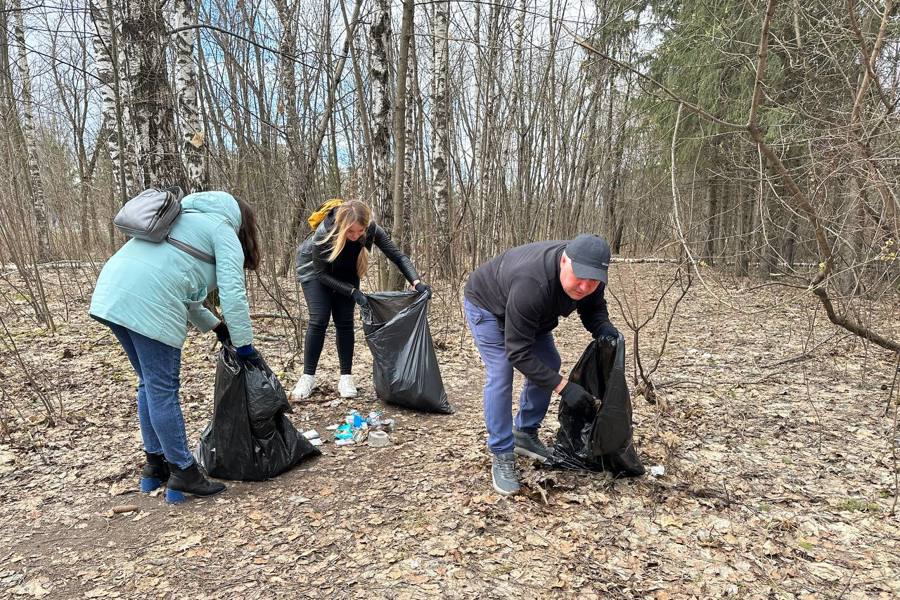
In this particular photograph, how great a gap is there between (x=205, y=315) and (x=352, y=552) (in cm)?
133

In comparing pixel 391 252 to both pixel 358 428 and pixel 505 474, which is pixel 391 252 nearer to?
pixel 358 428

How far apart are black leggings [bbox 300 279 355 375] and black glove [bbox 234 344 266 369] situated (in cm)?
99

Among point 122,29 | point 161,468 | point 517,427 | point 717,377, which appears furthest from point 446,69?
point 161,468

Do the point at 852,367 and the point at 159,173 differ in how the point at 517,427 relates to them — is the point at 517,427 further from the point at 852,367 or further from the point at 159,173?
the point at 159,173

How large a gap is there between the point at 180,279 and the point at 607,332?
2017 millimetres

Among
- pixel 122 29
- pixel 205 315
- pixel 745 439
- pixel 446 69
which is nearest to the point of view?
pixel 205 315

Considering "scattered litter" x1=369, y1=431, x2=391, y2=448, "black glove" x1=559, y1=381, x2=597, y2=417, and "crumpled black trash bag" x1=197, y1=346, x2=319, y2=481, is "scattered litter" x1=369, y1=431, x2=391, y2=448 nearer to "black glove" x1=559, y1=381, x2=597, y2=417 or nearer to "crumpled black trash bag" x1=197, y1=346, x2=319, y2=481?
"crumpled black trash bag" x1=197, y1=346, x2=319, y2=481

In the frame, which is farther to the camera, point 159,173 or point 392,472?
point 159,173

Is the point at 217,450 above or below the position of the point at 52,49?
below

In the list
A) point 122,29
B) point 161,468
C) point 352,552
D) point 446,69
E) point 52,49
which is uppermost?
point 52,49

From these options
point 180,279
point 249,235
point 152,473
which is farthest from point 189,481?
point 249,235

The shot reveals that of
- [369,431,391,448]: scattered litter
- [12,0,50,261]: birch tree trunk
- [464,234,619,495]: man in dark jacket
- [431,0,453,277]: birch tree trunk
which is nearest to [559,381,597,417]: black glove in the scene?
[464,234,619,495]: man in dark jacket

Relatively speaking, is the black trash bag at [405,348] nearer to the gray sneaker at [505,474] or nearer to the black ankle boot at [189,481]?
the gray sneaker at [505,474]

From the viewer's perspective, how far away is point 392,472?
2936 mm
